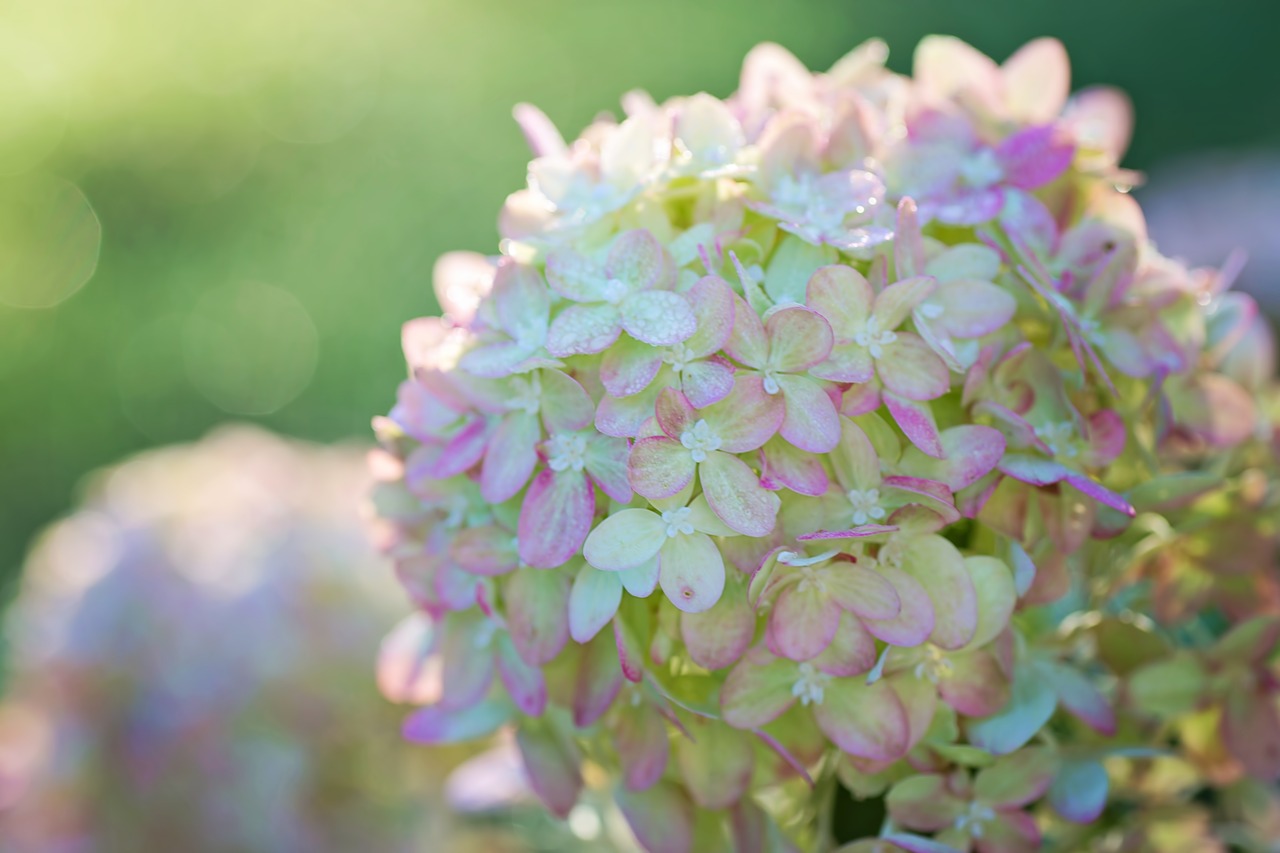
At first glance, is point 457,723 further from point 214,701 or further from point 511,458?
point 214,701

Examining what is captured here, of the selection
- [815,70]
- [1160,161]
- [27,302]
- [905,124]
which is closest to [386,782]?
[905,124]

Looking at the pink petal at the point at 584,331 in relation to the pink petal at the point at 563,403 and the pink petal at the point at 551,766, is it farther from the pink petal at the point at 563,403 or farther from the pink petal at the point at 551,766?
the pink petal at the point at 551,766

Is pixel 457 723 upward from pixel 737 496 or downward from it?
downward

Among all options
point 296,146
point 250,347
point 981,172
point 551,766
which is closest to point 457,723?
point 551,766

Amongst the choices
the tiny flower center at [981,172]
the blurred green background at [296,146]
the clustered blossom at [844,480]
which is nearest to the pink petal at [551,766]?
the clustered blossom at [844,480]

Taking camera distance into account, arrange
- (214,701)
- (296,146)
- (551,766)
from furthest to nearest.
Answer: (296,146) < (214,701) < (551,766)

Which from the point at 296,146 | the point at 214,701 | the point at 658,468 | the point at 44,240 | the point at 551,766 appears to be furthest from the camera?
the point at 296,146

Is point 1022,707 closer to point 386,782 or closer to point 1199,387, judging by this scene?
point 1199,387

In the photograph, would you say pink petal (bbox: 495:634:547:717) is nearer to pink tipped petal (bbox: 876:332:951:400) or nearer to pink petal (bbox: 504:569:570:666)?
pink petal (bbox: 504:569:570:666)
